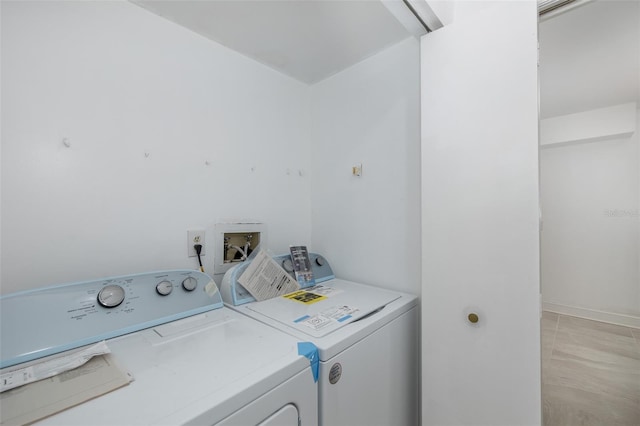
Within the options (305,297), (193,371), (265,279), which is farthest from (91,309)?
(305,297)

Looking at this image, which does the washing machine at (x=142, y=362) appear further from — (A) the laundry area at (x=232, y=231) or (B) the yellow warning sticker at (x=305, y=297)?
(B) the yellow warning sticker at (x=305, y=297)

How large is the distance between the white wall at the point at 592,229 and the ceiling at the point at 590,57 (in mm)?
130

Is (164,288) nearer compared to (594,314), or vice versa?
(594,314)

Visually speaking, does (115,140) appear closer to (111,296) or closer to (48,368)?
(111,296)

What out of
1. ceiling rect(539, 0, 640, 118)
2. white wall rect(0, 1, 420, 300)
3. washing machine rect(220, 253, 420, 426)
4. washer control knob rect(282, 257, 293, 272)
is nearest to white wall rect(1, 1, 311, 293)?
white wall rect(0, 1, 420, 300)

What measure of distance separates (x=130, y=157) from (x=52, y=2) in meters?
0.61

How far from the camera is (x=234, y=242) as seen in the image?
5.10 feet

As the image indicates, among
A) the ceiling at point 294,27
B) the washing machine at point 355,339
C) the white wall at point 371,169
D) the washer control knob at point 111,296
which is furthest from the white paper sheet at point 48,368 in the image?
the ceiling at point 294,27

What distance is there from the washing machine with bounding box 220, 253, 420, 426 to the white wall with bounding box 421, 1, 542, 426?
0.13 metres

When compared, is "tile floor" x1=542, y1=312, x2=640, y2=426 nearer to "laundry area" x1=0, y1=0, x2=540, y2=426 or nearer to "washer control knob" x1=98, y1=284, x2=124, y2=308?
"laundry area" x1=0, y1=0, x2=540, y2=426

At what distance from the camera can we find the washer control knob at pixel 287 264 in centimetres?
154

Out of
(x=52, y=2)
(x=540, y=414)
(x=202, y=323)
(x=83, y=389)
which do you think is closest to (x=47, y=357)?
(x=83, y=389)

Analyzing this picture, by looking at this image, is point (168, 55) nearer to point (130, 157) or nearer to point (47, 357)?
point (130, 157)

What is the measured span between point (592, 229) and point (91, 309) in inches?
68.3
